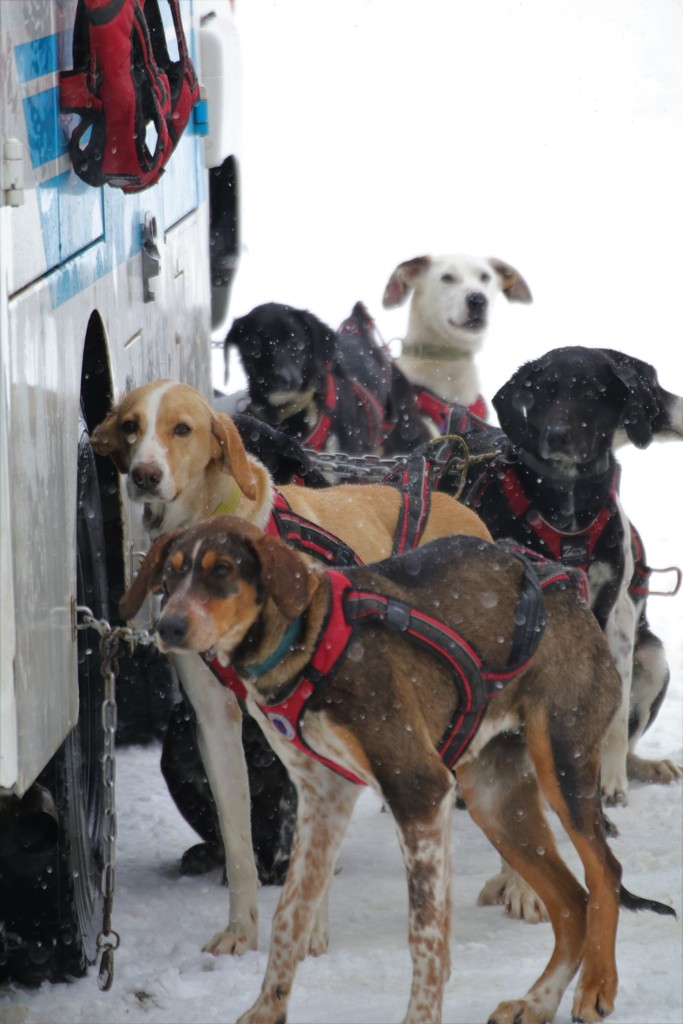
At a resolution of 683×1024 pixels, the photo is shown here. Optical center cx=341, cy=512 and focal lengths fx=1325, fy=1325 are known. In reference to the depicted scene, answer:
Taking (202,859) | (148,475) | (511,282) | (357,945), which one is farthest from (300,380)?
(357,945)

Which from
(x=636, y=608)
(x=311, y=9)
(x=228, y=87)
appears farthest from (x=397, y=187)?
(x=636, y=608)

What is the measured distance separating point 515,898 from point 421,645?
1.34m

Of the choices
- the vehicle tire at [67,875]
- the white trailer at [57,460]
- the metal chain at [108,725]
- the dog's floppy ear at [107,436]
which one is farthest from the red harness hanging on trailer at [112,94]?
the metal chain at [108,725]

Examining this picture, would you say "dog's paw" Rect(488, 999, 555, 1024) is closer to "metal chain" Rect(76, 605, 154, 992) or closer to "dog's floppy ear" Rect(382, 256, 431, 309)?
"metal chain" Rect(76, 605, 154, 992)

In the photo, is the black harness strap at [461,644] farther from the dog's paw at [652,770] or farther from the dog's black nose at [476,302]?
the dog's black nose at [476,302]

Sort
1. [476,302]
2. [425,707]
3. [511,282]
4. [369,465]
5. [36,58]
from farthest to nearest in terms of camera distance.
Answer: [511,282], [476,302], [369,465], [425,707], [36,58]

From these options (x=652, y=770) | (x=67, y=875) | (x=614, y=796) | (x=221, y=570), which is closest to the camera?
(x=221, y=570)

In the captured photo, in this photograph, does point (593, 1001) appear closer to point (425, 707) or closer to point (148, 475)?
point (425, 707)

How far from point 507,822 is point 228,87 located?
4981 millimetres

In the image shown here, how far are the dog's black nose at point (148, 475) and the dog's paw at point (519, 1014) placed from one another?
162 centimetres

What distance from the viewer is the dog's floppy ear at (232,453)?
3658mm

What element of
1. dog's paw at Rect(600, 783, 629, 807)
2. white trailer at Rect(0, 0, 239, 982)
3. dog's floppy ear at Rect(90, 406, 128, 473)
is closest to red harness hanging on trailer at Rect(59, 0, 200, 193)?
white trailer at Rect(0, 0, 239, 982)

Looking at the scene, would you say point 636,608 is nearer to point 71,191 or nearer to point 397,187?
point 71,191

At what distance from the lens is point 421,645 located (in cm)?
314
